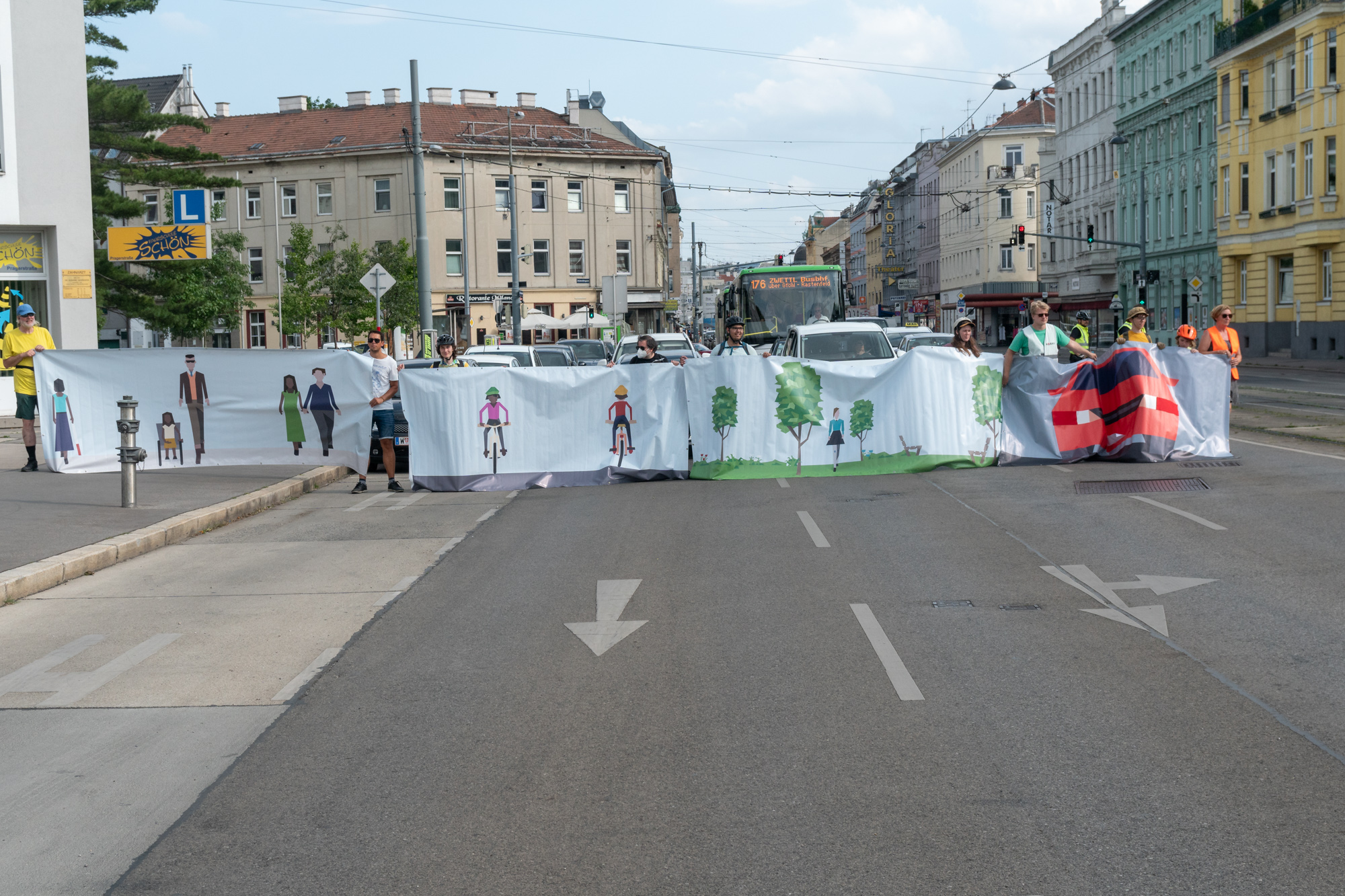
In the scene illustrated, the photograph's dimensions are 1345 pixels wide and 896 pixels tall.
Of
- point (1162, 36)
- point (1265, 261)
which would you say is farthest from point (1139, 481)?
point (1162, 36)

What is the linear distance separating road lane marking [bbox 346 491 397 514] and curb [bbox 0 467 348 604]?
92 centimetres

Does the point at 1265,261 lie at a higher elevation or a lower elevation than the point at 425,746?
higher

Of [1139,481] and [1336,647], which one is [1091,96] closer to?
[1139,481]

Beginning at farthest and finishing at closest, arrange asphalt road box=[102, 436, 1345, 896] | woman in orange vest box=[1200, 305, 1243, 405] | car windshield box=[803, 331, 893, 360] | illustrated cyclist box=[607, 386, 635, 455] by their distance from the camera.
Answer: car windshield box=[803, 331, 893, 360], woman in orange vest box=[1200, 305, 1243, 405], illustrated cyclist box=[607, 386, 635, 455], asphalt road box=[102, 436, 1345, 896]

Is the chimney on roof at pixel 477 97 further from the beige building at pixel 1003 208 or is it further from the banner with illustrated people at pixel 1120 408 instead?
the banner with illustrated people at pixel 1120 408

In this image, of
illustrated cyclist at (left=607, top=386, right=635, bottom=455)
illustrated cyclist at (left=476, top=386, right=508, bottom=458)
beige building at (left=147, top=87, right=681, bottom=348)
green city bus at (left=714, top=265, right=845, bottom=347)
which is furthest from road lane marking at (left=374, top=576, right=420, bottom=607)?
beige building at (left=147, top=87, right=681, bottom=348)

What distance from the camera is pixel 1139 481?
48.0ft

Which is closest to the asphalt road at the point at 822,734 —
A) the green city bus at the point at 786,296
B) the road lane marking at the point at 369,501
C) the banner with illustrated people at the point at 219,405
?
the road lane marking at the point at 369,501

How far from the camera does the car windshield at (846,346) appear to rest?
22.1 meters

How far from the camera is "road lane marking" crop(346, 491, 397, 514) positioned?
48.0ft

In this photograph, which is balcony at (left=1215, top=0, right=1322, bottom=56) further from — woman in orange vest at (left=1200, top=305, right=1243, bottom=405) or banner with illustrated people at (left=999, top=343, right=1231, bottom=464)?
banner with illustrated people at (left=999, top=343, right=1231, bottom=464)

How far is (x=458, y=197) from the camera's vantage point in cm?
7506

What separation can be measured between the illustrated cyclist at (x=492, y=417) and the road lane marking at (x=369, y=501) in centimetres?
123

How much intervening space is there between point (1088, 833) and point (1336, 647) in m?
3.23
